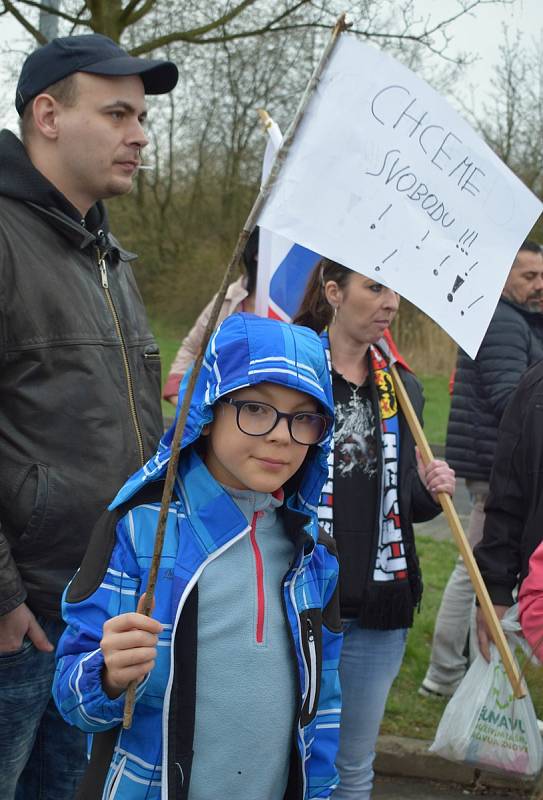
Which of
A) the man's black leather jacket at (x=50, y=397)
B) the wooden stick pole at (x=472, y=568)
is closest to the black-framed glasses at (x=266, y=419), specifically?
the man's black leather jacket at (x=50, y=397)

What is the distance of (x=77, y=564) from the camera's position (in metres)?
2.45

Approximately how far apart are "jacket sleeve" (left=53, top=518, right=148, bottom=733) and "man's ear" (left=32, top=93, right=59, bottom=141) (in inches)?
45.7

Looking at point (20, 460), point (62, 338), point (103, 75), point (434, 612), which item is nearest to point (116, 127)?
point (103, 75)

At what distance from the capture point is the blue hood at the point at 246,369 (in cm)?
191

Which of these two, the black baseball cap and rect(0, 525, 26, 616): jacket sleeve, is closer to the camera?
rect(0, 525, 26, 616): jacket sleeve

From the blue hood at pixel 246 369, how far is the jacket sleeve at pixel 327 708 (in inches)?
13.9

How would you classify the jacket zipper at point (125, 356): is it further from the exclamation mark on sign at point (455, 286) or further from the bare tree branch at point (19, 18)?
the bare tree branch at point (19, 18)

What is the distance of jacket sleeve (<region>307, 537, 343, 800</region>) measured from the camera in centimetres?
211

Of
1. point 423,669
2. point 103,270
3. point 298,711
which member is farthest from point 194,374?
point 423,669

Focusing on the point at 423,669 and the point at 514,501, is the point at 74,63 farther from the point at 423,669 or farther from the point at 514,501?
the point at 423,669

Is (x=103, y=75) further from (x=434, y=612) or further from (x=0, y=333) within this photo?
(x=434, y=612)

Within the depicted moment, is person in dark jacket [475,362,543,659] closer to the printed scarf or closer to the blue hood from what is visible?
the printed scarf

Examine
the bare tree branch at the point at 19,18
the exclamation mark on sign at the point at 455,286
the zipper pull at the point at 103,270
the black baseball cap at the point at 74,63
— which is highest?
the bare tree branch at the point at 19,18

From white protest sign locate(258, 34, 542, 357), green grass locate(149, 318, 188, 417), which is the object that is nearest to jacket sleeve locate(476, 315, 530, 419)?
white protest sign locate(258, 34, 542, 357)
